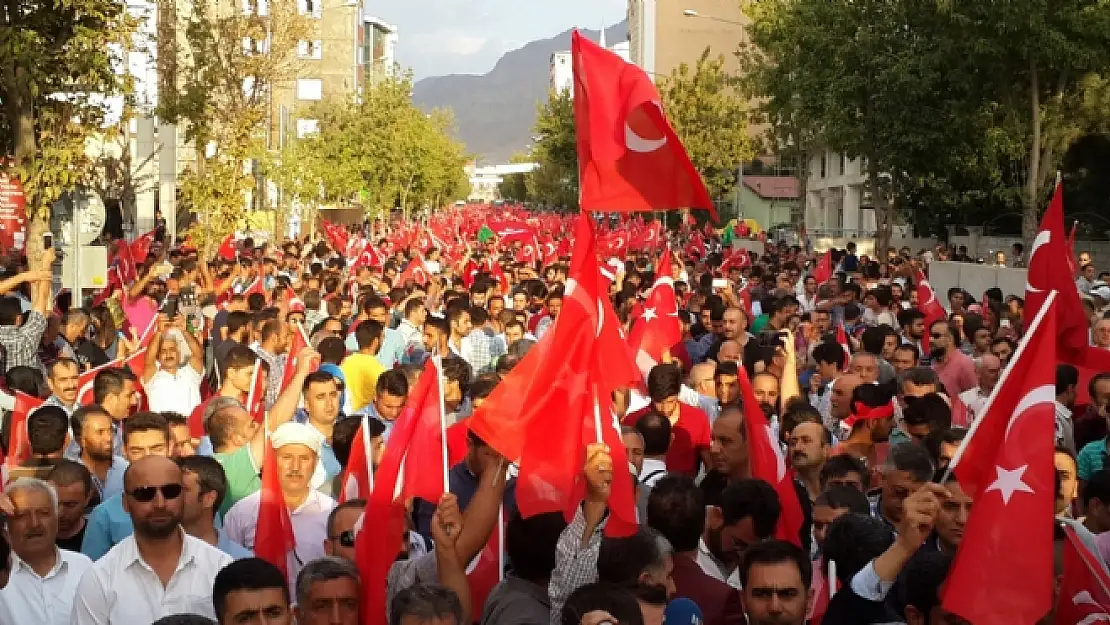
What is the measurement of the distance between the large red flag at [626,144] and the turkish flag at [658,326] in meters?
3.86

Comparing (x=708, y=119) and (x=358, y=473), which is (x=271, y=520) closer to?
(x=358, y=473)

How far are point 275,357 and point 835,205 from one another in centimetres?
6253

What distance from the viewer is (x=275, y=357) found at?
36.8 feet

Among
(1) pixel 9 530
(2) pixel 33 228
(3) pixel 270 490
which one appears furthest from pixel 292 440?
(2) pixel 33 228

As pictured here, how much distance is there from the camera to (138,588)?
564 cm

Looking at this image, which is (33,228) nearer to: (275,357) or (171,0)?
(275,357)

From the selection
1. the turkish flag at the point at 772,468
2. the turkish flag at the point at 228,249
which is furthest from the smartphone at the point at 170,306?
the turkish flag at the point at 228,249

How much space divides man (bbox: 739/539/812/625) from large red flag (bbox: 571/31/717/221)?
2.72m

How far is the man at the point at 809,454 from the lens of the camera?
7730 millimetres

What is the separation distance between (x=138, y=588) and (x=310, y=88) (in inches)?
3582

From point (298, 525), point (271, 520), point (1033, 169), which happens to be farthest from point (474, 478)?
point (1033, 169)

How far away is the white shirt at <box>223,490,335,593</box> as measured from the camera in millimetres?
7008

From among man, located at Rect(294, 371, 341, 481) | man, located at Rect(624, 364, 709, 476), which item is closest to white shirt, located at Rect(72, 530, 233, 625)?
man, located at Rect(294, 371, 341, 481)

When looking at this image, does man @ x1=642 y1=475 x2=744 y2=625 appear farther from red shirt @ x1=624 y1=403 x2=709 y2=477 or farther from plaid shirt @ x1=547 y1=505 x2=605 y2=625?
red shirt @ x1=624 y1=403 x2=709 y2=477
